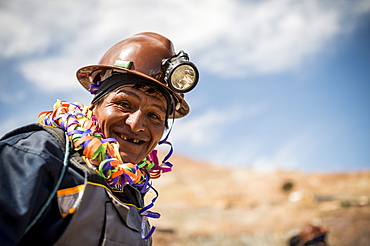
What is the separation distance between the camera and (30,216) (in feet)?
5.33

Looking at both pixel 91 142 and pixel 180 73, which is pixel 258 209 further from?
pixel 91 142

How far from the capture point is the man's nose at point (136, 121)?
2.36 metres

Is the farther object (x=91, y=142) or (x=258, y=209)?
(x=258, y=209)

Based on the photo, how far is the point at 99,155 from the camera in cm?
209

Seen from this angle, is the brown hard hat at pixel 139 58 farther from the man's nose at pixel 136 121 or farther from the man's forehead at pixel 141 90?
the man's nose at pixel 136 121

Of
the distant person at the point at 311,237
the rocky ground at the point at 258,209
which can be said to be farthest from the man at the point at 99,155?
the rocky ground at the point at 258,209

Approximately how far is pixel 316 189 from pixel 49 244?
3473 cm

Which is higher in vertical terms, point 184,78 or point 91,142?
point 184,78

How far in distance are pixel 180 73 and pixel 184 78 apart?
43mm

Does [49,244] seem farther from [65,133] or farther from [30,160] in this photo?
[65,133]

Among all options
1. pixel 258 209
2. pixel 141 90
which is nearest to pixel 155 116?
pixel 141 90

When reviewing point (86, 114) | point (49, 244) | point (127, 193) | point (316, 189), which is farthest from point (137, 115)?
point (316, 189)

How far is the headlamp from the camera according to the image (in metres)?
2.55

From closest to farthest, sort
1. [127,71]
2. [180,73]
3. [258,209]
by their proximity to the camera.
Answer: [127,71] → [180,73] → [258,209]
